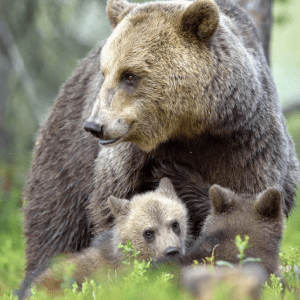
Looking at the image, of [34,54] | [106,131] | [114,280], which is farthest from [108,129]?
[34,54]

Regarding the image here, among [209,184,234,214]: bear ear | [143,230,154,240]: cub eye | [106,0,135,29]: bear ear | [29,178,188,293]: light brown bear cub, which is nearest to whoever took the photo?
[209,184,234,214]: bear ear

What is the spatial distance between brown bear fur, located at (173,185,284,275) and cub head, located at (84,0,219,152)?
83 centimetres

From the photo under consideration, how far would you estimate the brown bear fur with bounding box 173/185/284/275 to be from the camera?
353 cm

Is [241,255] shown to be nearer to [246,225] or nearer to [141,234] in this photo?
[246,225]

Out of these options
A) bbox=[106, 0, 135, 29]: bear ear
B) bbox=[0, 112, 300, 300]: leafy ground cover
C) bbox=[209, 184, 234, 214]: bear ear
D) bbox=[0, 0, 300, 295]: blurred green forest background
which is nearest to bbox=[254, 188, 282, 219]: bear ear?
bbox=[209, 184, 234, 214]: bear ear

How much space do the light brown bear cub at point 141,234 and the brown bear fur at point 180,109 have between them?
47 cm

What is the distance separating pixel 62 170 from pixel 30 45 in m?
7.49

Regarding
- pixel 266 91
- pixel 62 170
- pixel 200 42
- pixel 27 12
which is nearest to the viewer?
pixel 200 42

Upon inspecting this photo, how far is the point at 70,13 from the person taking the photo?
1294 centimetres

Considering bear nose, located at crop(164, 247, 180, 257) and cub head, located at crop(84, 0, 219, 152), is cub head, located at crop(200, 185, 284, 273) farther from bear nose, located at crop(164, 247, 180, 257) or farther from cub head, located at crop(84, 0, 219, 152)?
cub head, located at crop(84, 0, 219, 152)

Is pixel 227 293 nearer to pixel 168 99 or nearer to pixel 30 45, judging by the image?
pixel 168 99

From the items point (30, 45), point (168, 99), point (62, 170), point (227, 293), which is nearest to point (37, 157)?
point (62, 170)

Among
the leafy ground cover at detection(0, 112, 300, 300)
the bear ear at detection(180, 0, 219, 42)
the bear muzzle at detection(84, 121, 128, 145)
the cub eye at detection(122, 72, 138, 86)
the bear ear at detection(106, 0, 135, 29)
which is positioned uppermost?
the bear ear at detection(106, 0, 135, 29)

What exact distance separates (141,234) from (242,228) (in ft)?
3.30
